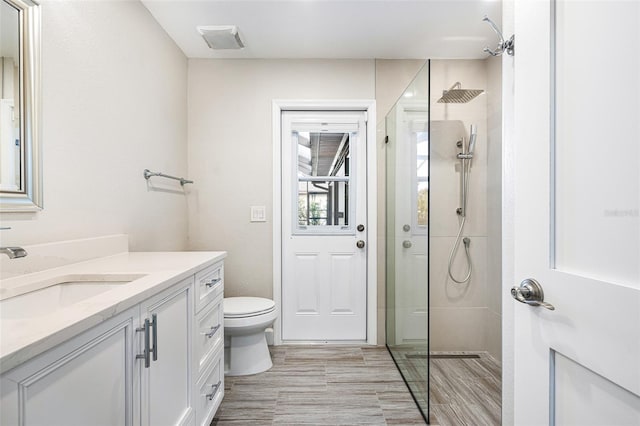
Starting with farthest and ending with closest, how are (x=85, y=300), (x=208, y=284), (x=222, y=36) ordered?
(x=222, y=36) → (x=208, y=284) → (x=85, y=300)

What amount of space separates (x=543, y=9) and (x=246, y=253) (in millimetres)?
2328

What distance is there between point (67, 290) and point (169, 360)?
1.42ft

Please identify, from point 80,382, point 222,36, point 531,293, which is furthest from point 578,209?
point 222,36

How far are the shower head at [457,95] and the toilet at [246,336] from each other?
1951mm

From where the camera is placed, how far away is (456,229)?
2533mm

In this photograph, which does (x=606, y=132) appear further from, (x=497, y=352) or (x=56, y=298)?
(x=497, y=352)

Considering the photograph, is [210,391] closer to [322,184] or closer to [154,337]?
[154,337]

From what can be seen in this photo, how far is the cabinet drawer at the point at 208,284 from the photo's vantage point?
1.38m

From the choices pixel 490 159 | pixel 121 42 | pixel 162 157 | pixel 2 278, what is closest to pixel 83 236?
pixel 2 278

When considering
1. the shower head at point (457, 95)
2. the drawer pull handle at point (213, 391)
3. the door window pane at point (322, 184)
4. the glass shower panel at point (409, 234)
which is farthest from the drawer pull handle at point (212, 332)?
the shower head at point (457, 95)

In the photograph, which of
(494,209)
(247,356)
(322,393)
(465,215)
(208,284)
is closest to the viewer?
(208,284)

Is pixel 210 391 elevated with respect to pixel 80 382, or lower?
lower

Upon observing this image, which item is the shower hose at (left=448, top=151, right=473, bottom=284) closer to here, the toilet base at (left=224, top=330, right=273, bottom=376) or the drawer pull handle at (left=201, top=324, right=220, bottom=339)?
the toilet base at (left=224, top=330, right=273, bottom=376)

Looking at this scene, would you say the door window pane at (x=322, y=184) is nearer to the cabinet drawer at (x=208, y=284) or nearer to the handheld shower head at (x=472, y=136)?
the handheld shower head at (x=472, y=136)
